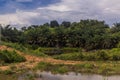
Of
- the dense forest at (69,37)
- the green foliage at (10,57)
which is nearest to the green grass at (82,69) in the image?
the green foliage at (10,57)

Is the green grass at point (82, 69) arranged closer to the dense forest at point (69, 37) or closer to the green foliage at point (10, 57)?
the green foliage at point (10, 57)

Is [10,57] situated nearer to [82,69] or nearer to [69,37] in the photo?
[82,69]

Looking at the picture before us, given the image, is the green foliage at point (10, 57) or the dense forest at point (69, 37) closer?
the green foliage at point (10, 57)

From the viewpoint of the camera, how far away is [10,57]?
39562 millimetres

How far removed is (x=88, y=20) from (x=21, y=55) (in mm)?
61734

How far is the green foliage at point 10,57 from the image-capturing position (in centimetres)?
3888

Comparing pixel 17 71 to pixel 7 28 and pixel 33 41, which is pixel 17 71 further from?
pixel 33 41

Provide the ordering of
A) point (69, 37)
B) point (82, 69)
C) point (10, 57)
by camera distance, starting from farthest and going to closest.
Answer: point (69, 37) → point (10, 57) → point (82, 69)

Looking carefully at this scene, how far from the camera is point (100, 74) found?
31062 mm

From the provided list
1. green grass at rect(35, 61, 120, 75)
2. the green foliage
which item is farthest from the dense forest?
green grass at rect(35, 61, 120, 75)

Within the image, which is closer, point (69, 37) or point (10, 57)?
point (10, 57)

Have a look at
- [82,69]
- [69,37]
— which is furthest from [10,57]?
[69,37]

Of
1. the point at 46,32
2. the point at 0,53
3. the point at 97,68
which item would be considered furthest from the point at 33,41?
the point at 97,68

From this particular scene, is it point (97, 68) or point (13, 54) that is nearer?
point (97, 68)
